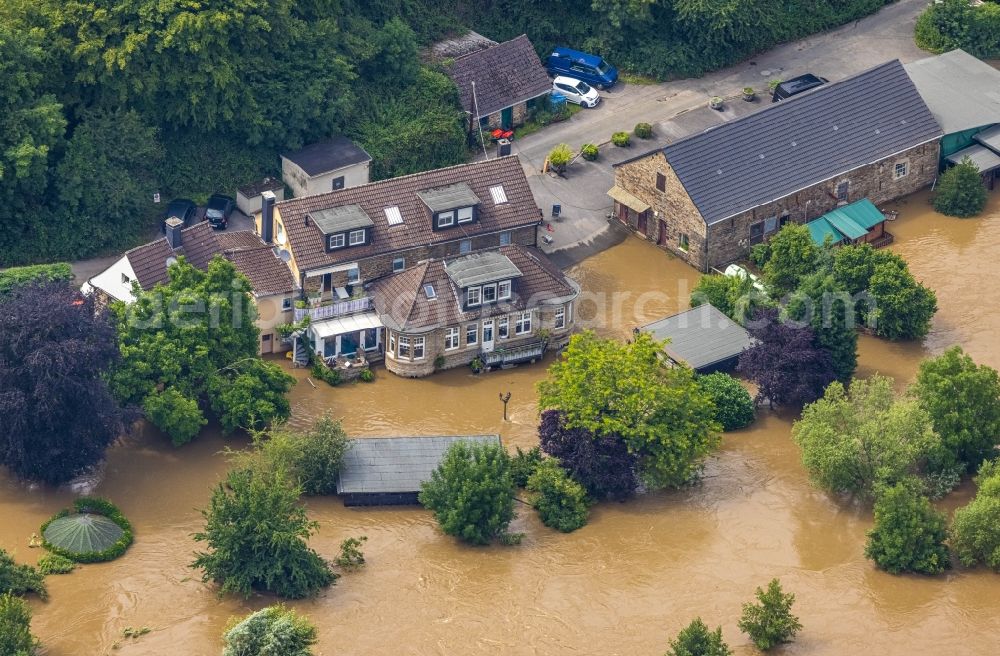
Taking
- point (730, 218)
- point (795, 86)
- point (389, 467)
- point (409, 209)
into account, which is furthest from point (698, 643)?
point (795, 86)

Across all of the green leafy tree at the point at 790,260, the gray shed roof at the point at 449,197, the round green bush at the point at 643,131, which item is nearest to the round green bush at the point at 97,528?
the gray shed roof at the point at 449,197

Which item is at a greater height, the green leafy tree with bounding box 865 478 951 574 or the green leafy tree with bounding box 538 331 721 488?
the green leafy tree with bounding box 538 331 721 488

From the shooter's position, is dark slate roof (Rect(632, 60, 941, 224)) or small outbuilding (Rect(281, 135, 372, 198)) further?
small outbuilding (Rect(281, 135, 372, 198))

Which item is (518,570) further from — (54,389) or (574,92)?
(574,92)

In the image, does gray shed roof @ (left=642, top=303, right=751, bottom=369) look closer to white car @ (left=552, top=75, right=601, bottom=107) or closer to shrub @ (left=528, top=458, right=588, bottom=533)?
shrub @ (left=528, top=458, right=588, bottom=533)

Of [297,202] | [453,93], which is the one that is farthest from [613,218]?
[297,202]

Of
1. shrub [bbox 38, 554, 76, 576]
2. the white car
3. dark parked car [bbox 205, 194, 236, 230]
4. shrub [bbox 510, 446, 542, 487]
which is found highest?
the white car

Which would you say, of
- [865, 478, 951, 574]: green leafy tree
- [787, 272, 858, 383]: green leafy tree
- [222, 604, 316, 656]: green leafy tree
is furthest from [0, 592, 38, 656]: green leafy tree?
[787, 272, 858, 383]: green leafy tree
